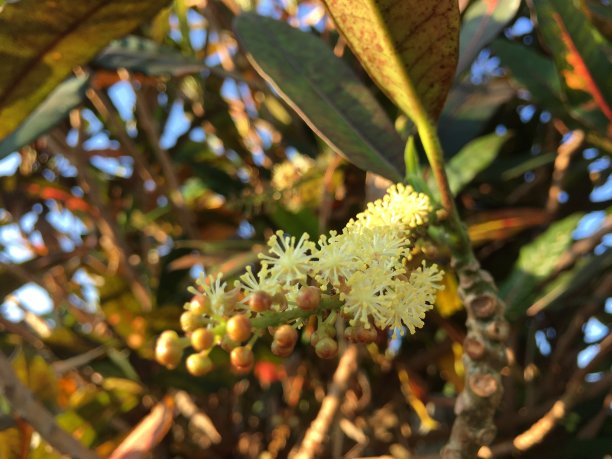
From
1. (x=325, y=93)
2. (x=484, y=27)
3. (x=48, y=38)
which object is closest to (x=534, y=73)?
(x=484, y=27)

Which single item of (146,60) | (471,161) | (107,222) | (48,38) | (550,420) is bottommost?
(550,420)

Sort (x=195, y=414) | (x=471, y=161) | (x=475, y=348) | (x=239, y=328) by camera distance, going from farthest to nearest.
→ 1. (x=195, y=414)
2. (x=471, y=161)
3. (x=475, y=348)
4. (x=239, y=328)

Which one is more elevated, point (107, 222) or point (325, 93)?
point (325, 93)

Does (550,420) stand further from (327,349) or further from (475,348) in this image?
(327,349)

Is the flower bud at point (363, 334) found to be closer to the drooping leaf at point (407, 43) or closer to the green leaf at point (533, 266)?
the drooping leaf at point (407, 43)

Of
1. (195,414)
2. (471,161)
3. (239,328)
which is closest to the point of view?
(239,328)

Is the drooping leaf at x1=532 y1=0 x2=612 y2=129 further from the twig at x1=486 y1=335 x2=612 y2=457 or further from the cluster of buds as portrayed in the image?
the cluster of buds

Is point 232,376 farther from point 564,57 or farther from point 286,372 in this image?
point 564,57
